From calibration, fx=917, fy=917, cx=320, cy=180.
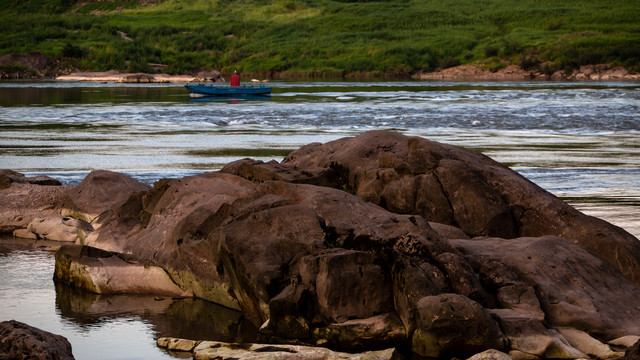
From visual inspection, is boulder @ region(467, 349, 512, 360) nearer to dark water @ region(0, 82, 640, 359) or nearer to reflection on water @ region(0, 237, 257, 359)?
reflection on water @ region(0, 237, 257, 359)

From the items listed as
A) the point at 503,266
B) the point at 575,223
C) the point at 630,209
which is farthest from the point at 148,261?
the point at 630,209

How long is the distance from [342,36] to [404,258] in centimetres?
10802

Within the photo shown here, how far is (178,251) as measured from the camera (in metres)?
10.8

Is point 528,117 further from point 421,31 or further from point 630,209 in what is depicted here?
point 421,31

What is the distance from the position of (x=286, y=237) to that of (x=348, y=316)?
1304 millimetres

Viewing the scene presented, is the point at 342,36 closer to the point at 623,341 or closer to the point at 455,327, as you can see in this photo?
the point at 623,341

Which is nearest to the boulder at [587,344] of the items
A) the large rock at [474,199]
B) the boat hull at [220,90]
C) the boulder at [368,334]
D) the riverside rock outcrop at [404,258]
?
the riverside rock outcrop at [404,258]

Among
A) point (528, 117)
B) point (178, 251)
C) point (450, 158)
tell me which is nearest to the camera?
point (178, 251)

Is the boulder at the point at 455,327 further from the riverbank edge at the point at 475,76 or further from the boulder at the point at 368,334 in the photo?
the riverbank edge at the point at 475,76

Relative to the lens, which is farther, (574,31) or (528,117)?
(574,31)

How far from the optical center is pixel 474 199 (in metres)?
11.5

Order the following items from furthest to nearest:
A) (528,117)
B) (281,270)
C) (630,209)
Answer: (528,117) → (630,209) → (281,270)

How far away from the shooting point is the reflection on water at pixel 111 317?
8812 millimetres

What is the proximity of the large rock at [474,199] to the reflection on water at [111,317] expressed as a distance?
3034 mm
